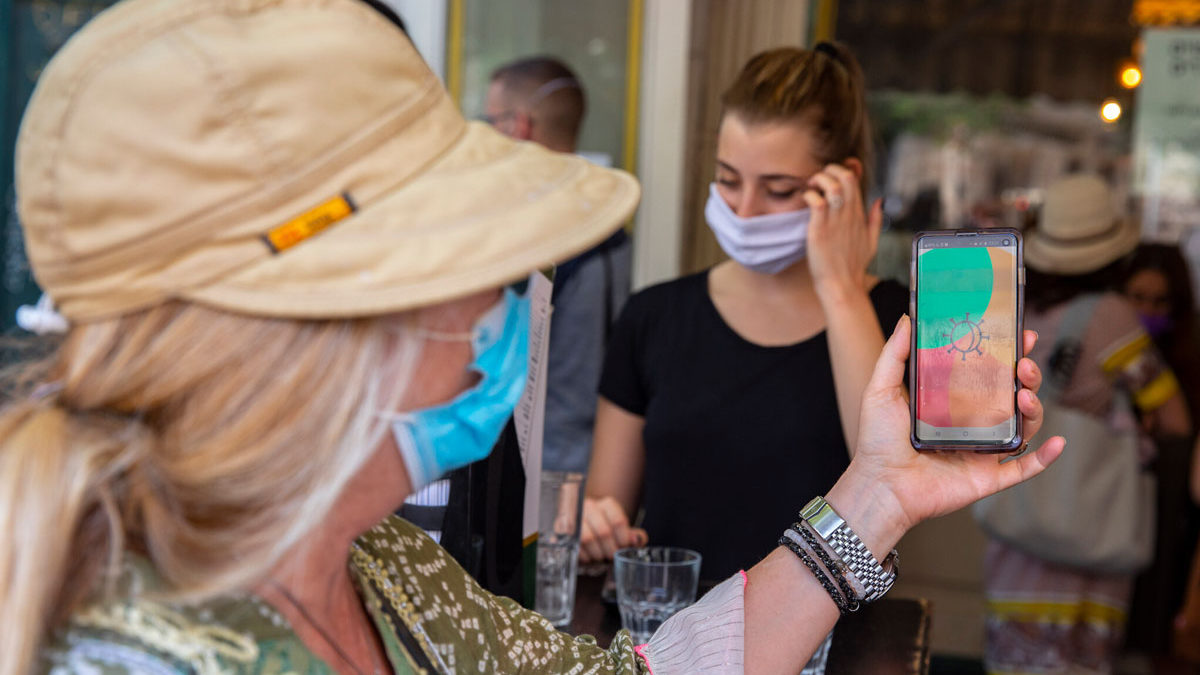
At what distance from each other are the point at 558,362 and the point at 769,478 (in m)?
1.03

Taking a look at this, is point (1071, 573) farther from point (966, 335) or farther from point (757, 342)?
point (966, 335)

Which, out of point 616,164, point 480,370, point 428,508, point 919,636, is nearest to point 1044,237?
point 616,164

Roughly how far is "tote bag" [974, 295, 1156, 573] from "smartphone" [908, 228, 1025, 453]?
2.12 metres

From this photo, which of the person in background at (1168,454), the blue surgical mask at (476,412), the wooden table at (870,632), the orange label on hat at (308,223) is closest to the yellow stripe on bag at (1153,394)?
the person in background at (1168,454)

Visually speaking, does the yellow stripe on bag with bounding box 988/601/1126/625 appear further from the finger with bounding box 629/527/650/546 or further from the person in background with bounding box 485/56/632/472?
the finger with bounding box 629/527/650/546

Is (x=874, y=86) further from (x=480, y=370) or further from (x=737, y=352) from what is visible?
(x=480, y=370)

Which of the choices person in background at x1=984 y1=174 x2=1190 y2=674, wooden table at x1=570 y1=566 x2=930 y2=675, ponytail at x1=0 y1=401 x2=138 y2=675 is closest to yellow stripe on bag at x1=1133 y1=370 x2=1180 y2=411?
person in background at x1=984 y1=174 x2=1190 y2=674

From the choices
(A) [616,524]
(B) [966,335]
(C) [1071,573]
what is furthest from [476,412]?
(C) [1071,573]

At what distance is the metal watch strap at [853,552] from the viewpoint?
1206 mm

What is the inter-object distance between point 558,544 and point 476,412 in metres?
0.76

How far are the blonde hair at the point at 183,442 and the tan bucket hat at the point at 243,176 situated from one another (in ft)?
0.10

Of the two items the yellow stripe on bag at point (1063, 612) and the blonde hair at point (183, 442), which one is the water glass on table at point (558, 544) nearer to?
the blonde hair at point (183, 442)

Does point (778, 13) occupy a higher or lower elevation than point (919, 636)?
higher

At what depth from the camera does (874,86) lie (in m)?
5.54
